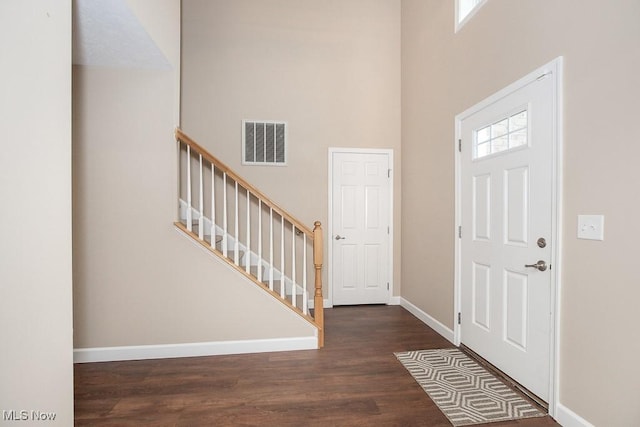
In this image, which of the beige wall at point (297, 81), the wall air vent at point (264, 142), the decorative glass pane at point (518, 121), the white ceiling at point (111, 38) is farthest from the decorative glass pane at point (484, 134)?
the white ceiling at point (111, 38)

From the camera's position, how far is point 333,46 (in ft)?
12.8

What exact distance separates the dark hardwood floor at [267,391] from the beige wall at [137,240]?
283 millimetres

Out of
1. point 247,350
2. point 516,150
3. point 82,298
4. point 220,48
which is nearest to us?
point 516,150

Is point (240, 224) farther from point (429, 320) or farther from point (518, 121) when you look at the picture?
point (518, 121)

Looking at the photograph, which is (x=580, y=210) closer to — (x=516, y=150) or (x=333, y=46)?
(x=516, y=150)

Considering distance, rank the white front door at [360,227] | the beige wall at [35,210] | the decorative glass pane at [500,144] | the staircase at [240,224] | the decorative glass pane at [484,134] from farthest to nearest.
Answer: the white front door at [360,227], the staircase at [240,224], the decorative glass pane at [484,134], the decorative glass pane at [500,144], the beige wall at [35,210]

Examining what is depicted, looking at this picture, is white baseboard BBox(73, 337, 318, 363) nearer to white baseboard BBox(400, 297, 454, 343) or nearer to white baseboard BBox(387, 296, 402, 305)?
white baseboard BBox(400, 297, 454, 343)

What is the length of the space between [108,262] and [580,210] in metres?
3.50

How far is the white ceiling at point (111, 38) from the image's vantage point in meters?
1.83

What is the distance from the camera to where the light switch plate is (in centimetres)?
155

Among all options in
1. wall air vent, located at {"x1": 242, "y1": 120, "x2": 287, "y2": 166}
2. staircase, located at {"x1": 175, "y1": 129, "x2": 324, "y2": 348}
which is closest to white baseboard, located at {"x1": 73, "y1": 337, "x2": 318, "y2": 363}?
staircase, located at {"x1": 175, "y1": 129, "x2": 324, "y2": 348}

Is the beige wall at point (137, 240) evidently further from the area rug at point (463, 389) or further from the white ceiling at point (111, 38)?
the area rug at point (463, 389)

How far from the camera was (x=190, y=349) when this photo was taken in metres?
2.62

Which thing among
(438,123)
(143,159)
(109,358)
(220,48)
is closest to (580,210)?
(438,123)
